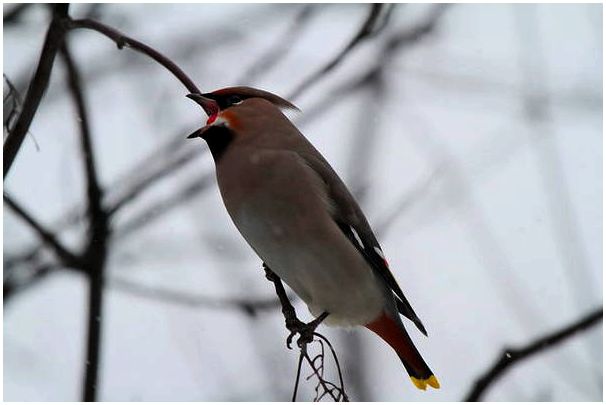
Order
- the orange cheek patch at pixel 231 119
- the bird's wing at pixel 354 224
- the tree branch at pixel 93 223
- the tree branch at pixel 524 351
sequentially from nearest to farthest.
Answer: the tree branch at pixel 524 351
the tree branch at pixel 93 223
the orange cheek patch at pixel 231 119
the bird's wing at pixel 354 224

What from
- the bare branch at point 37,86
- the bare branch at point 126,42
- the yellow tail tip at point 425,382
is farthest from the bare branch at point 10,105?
the yellow tail tip at point 425,382

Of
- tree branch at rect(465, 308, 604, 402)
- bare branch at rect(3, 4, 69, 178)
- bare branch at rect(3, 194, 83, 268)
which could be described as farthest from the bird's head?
tree branch at rect(465, 308, 604, 402)

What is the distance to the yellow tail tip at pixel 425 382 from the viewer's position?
365 centimetres

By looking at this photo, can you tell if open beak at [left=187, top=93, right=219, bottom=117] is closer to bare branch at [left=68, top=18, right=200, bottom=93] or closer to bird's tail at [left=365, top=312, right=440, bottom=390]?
bare branch at [left=68, top=18, right=200, bottom=93]

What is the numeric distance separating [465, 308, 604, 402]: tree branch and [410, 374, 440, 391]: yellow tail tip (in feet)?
3.34

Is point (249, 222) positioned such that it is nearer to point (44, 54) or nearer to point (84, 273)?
point (84, 273)

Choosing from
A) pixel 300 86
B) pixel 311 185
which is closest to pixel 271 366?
pixel 311 185

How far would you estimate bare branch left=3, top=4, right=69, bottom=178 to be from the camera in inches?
95.7

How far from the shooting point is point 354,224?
363 centimetres

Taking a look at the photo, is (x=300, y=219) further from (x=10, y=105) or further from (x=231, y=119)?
(x=10, y=105)

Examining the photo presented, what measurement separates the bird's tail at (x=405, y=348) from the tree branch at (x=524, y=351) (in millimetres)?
981

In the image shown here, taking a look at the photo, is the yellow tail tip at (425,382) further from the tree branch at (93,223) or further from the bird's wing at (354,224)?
the tree branch at (93,223)

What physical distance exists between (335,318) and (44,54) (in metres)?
1.53

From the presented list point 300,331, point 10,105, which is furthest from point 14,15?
point 300,331
